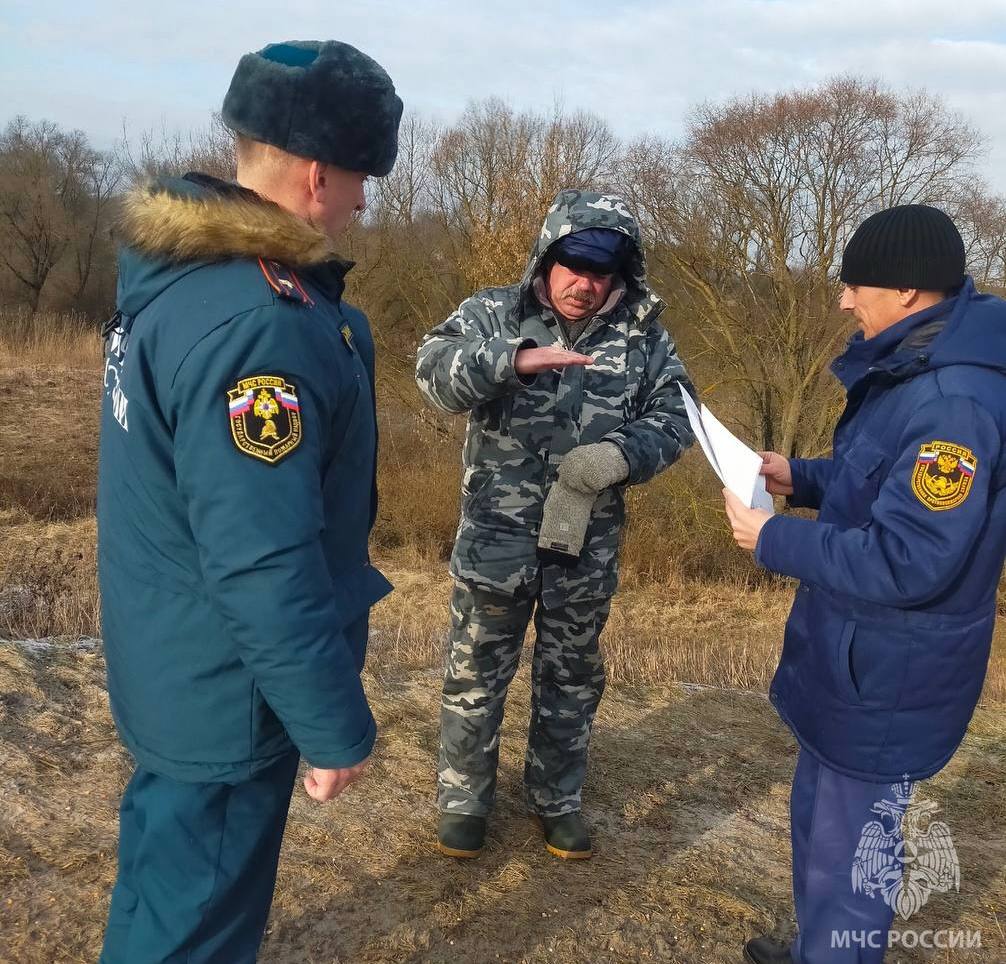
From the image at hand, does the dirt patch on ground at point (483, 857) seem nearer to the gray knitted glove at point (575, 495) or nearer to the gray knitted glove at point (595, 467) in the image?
the gray knitted glove at point (575, 495)

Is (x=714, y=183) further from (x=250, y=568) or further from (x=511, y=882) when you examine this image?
(x=250, y=568)

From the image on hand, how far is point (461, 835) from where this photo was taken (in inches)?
118

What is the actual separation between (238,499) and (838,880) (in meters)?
1.70

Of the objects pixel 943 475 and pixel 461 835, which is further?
pixel 461 835

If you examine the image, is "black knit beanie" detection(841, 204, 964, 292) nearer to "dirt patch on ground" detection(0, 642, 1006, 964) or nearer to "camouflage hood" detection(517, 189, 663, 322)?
"camouflage hood" detection(517, 189, 663, 322)

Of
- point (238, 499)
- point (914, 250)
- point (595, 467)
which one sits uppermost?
point (914, 250)

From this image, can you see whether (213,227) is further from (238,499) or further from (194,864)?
(194,864)

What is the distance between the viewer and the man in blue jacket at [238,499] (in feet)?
4.59

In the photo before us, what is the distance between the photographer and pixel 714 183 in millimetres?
11109

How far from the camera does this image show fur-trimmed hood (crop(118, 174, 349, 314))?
4.85ft

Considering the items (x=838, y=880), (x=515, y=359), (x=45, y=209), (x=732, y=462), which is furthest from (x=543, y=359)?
(x=45, y=209)

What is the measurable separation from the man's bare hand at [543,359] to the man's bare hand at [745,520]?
57cm

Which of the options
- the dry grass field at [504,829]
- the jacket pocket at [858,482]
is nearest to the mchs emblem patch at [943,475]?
the jacket pocket at [858,482]

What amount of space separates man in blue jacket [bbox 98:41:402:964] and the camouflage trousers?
123cm
